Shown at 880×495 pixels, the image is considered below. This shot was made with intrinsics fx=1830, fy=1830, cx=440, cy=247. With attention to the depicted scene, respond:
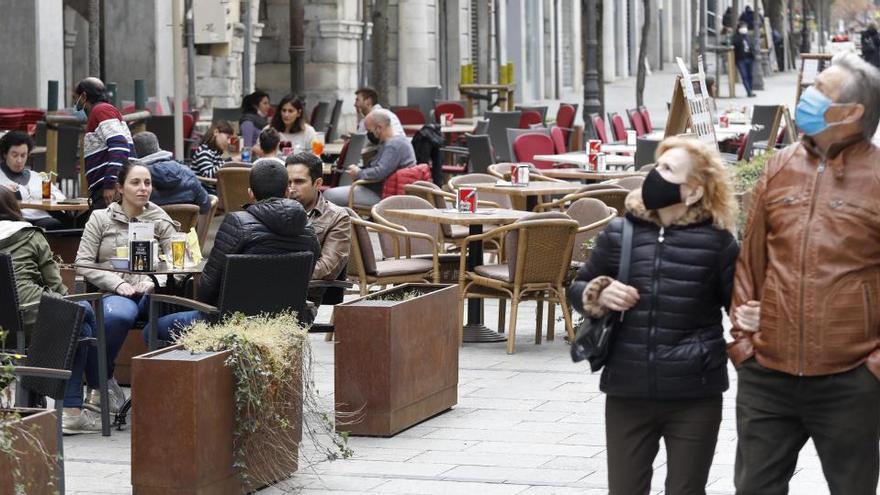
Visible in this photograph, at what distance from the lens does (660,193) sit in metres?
5.12

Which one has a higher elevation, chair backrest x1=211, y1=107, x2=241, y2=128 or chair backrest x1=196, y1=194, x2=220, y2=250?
chair backrest x1=211, y1=107, x2=241, y2=128

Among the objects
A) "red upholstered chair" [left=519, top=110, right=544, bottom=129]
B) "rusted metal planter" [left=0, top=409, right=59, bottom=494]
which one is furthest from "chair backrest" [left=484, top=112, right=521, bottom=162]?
"rusted metal planter" [left=0, top=409, right=59, bottom=494]

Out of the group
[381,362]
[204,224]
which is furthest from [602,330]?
[204,224]

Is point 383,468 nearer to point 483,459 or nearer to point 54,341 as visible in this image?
point 483,459

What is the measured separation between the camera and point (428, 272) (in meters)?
11.1

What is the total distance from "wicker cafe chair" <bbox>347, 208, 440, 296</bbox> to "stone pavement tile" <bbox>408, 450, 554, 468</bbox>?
2851 millimetres

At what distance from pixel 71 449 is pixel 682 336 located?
3564 mm

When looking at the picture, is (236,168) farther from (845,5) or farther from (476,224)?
(845,5)

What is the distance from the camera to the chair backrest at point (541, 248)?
34.1 feet

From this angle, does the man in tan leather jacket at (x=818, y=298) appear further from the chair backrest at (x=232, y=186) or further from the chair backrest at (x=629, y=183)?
the chair backrest at (x=232, y=186)

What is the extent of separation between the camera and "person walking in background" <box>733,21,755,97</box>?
4394cm

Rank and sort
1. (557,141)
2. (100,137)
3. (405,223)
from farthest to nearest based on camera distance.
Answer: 1. (557,141)
2. (100,137)
3. (405,223)

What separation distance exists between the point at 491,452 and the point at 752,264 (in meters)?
2.97

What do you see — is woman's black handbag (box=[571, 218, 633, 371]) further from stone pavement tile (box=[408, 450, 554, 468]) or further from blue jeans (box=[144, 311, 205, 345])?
blue jeans (box=[144, 311, 205, 345])
